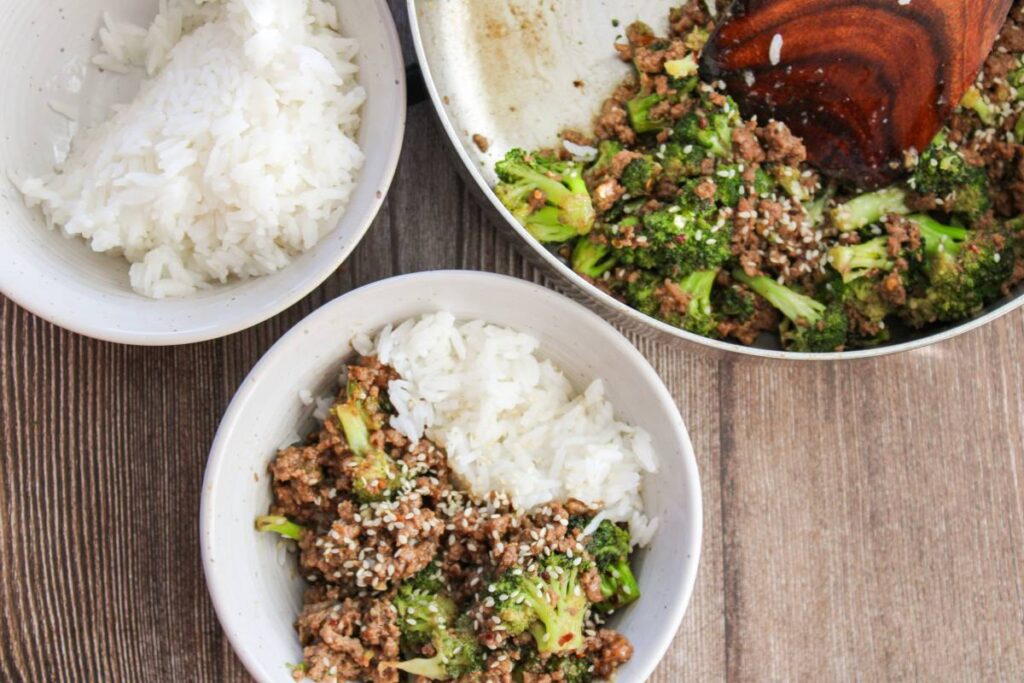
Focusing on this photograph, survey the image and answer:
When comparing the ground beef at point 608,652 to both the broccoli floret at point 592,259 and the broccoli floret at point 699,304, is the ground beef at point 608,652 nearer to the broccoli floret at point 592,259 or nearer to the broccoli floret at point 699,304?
the broccoli floret at point 699,304

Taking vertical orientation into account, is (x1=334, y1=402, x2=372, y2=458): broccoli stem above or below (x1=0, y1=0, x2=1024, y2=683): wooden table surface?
above

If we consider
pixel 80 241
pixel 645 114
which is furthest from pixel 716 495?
pixel 80 241

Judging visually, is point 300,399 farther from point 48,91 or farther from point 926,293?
point 926,293

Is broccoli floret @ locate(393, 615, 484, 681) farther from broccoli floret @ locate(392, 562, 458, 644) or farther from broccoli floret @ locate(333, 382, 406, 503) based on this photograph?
broccoli floret @ locate(333, 382, 406, 503)

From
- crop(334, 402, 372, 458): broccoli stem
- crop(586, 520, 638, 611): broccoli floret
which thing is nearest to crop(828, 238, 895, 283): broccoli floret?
crop(586, 520, 638, 611): broccoli floret

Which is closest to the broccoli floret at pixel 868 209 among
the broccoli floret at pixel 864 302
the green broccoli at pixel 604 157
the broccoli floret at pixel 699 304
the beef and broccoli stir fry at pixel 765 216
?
the beef and broccoli stir fry at pixel 765 216

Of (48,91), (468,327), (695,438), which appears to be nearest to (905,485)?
(695,438)

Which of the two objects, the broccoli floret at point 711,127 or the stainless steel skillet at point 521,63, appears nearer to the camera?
the broccoli floret at point 711,127
